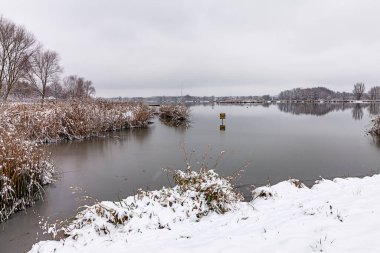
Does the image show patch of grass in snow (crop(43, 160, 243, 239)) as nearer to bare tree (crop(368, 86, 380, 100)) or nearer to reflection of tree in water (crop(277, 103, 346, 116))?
reflection of tree in water (crop(277, 103, 346, 116))

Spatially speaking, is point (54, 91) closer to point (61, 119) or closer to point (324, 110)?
point (61, 119)

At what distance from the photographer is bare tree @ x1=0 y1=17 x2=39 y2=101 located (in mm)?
28672

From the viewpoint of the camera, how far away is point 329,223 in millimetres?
4129

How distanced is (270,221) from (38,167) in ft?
19.5

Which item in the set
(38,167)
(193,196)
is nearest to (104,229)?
(193,196)

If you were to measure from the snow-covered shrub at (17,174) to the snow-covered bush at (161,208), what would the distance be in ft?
5.21

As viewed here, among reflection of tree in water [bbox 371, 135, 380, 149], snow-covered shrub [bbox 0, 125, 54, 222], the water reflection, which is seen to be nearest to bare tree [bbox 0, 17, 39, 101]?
snow-covered shrub [bbox 0, 125, 54, 222]

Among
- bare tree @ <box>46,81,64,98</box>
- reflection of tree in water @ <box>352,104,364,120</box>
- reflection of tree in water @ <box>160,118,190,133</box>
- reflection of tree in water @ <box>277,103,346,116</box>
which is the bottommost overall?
reflection of tree in water @ <box>160,118,190,133</box>

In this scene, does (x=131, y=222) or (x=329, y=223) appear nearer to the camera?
(x=329, y=223)

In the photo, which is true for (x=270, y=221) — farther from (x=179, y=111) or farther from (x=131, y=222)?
(x=179, y=111)

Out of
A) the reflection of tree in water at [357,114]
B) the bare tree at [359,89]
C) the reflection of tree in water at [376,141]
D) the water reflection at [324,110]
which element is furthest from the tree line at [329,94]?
the reflection of tree in water at [376,141]

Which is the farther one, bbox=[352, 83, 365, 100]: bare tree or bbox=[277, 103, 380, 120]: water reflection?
bbox=[352, 83, 365, 100]: bare tree

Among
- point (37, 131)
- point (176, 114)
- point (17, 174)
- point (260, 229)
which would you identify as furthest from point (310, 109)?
point (17, 174)

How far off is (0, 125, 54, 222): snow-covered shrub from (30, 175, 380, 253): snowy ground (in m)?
1.91
